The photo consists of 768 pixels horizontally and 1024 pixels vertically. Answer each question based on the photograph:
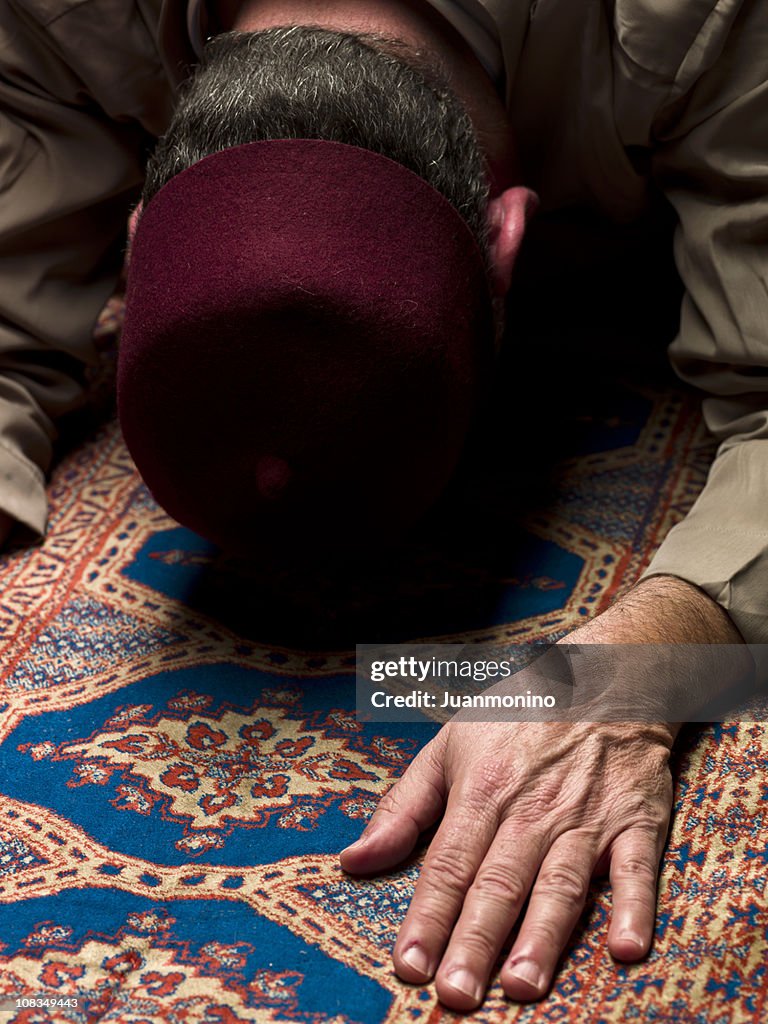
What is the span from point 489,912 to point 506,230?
677 millimetres

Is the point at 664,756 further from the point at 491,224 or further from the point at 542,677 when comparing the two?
the point at 491,224

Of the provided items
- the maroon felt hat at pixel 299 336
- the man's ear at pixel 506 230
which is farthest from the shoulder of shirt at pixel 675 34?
the maroon felt hat at pixel 299 336

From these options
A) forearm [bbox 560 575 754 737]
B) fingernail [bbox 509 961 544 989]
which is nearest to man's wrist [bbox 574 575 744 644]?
forearm [bbox 560 575 754 737]

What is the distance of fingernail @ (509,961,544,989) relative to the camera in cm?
78

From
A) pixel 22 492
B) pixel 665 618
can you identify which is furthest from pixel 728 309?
pixel 22 492

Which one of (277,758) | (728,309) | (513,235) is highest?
(513,235)

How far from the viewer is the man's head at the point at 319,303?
0.95 meters

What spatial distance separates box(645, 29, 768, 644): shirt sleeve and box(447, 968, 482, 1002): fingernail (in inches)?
17.3

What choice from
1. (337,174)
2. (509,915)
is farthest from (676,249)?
(509,915)

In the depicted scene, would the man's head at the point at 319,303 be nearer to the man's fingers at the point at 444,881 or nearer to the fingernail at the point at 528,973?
the man's fingers at the point at 444,881

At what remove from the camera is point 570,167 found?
1.35m

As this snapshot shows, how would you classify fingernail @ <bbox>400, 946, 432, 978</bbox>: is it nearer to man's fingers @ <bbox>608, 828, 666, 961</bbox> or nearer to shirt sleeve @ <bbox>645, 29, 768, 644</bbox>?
man's fingers @ <bbox>608, 828, 666, 961</bbox>

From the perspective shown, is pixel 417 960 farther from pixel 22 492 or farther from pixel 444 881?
pixel 22 492

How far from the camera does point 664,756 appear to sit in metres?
0.96
